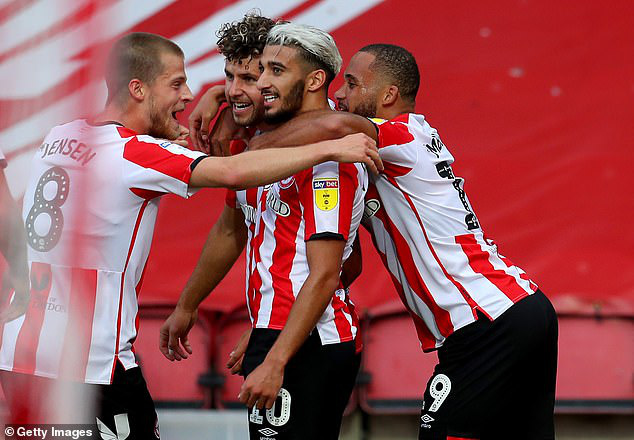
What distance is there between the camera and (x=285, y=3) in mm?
4520

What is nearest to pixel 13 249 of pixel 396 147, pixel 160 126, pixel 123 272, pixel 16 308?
pixel 16 308

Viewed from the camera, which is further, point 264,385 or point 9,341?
point 9,341

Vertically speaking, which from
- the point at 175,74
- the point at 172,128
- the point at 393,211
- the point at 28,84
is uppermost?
the point at 175,74

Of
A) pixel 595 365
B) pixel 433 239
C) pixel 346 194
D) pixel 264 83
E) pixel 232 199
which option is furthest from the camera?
pixel 595 365

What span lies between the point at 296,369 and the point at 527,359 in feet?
2.33

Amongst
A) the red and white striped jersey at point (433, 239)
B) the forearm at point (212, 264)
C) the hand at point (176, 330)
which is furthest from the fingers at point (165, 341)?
the red and white striped jersey at point (433, 239)

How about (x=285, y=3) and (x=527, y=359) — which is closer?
(x=527, y=359)

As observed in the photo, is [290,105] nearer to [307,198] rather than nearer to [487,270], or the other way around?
[307,198]

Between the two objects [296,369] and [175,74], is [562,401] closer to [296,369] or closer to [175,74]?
[296,369]

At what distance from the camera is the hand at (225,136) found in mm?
2916

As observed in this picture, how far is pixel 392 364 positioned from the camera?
4152 mm

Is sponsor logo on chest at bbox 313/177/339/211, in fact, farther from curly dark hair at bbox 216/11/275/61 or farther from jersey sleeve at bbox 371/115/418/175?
curly dark hair at bbox 216/11/275/61

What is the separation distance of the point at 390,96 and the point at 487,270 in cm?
65

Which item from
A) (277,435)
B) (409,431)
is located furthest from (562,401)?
(277,435)
